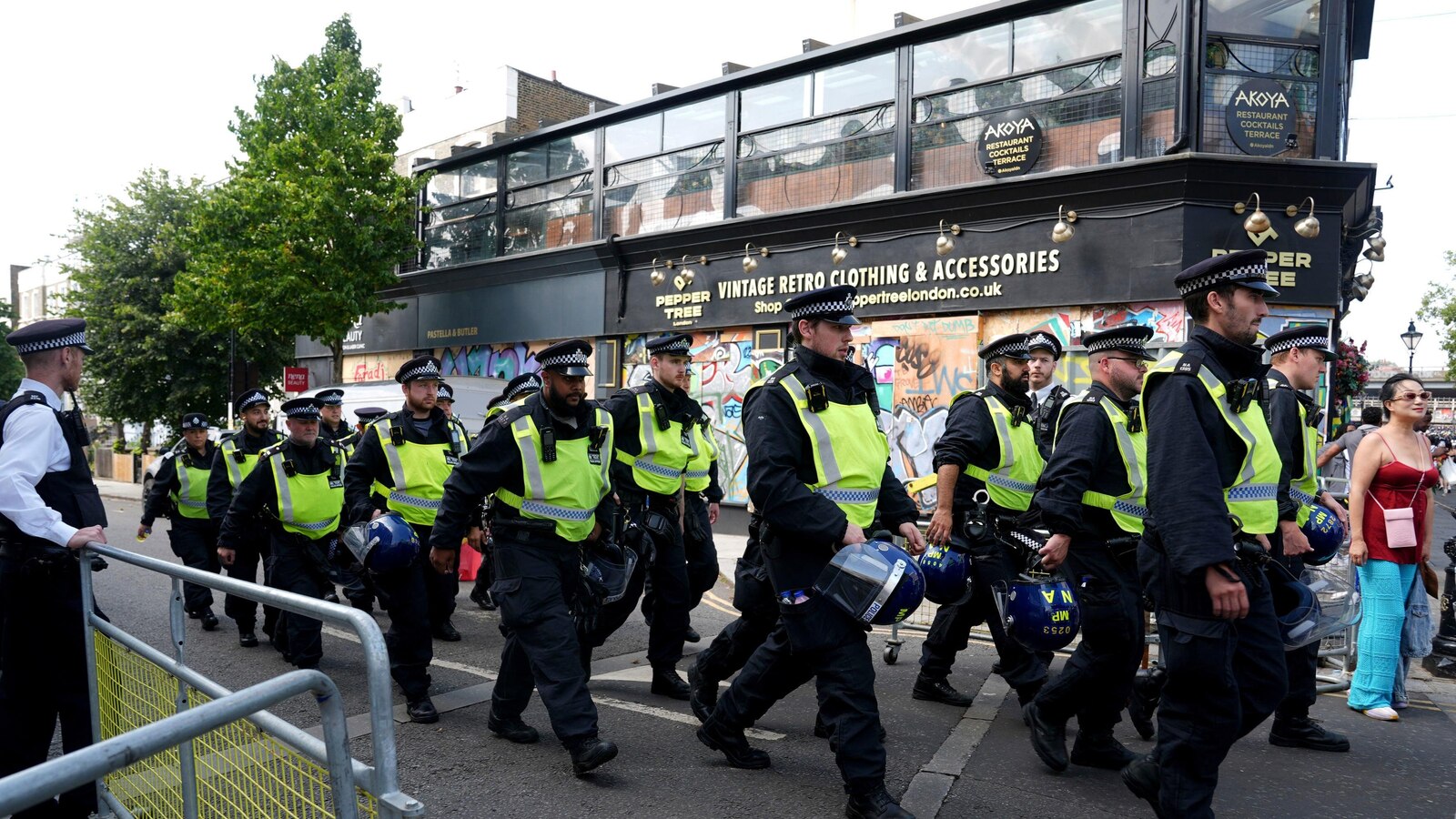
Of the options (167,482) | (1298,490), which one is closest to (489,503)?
(167,482)

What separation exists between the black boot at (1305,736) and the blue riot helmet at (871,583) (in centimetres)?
260

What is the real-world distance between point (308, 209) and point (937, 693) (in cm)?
1688

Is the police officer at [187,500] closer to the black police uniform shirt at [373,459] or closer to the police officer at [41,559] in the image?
the black police uniform shirt at [373,459]

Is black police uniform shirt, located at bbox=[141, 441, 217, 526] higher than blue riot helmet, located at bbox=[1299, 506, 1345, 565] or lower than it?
lower

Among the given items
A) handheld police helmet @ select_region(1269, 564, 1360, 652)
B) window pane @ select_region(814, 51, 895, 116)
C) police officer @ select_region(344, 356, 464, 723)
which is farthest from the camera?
window pane @ select_region(814, 51, 895, 116)

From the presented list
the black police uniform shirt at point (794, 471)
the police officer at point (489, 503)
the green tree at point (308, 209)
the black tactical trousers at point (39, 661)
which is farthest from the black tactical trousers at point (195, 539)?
the green tree at point (308, 209)

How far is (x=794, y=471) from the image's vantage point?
4.11 metres

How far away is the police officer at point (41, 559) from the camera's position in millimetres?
3812

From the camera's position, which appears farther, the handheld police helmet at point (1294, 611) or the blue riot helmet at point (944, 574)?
the blue riot helmet at point (944, 574)

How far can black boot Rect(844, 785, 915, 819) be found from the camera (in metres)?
3.85

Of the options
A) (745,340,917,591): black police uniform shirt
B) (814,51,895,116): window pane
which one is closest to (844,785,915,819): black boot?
(745,340,917,591): black police uniform shirt

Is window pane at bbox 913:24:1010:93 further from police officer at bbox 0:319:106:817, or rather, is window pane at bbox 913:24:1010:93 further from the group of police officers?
police officer at bbox 0:319:106:817

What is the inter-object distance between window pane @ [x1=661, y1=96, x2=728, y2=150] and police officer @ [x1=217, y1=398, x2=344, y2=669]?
10.7m

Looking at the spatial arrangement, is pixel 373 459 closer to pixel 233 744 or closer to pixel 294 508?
pixel 294 508
